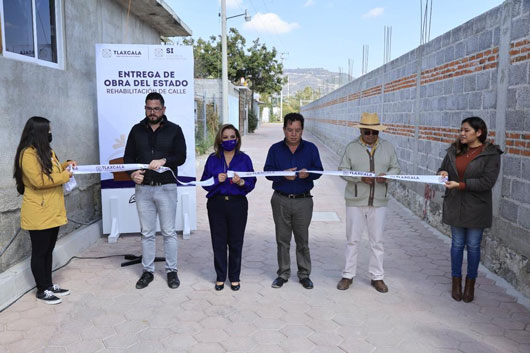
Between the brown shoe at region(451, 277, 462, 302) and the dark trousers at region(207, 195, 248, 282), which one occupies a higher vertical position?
the dark trousers at region(207, 195, 248, 282)

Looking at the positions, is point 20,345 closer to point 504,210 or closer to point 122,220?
point 122,220

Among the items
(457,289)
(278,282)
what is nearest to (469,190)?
(457,289)

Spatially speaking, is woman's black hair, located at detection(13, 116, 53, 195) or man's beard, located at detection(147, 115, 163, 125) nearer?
woman's black hair, located at detection(13, 116, 53, 195)

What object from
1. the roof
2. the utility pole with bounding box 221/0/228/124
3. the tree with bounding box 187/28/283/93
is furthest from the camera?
the tree with bounding box 187/28/283/93

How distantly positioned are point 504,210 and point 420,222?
107 inches

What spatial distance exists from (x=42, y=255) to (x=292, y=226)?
96.1 inches

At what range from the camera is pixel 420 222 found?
25.1 feet

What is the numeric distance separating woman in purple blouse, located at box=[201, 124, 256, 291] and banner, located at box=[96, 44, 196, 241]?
2051mm

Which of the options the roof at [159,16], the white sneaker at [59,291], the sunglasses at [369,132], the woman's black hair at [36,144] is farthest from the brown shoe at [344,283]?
the roof at [159,16]

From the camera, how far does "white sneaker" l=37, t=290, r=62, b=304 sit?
4.35 m

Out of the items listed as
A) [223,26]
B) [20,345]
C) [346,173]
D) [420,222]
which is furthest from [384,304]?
[223,26]

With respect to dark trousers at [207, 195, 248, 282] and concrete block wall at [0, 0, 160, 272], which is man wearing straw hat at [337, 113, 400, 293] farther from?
concrete block wall at [0, 0, 160, 272]

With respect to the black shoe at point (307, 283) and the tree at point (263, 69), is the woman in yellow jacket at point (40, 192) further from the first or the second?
the tree at point (263, 69)

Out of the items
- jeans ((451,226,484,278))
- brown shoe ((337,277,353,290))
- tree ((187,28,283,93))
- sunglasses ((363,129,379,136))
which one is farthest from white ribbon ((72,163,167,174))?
tree ((187,28,283,93))
